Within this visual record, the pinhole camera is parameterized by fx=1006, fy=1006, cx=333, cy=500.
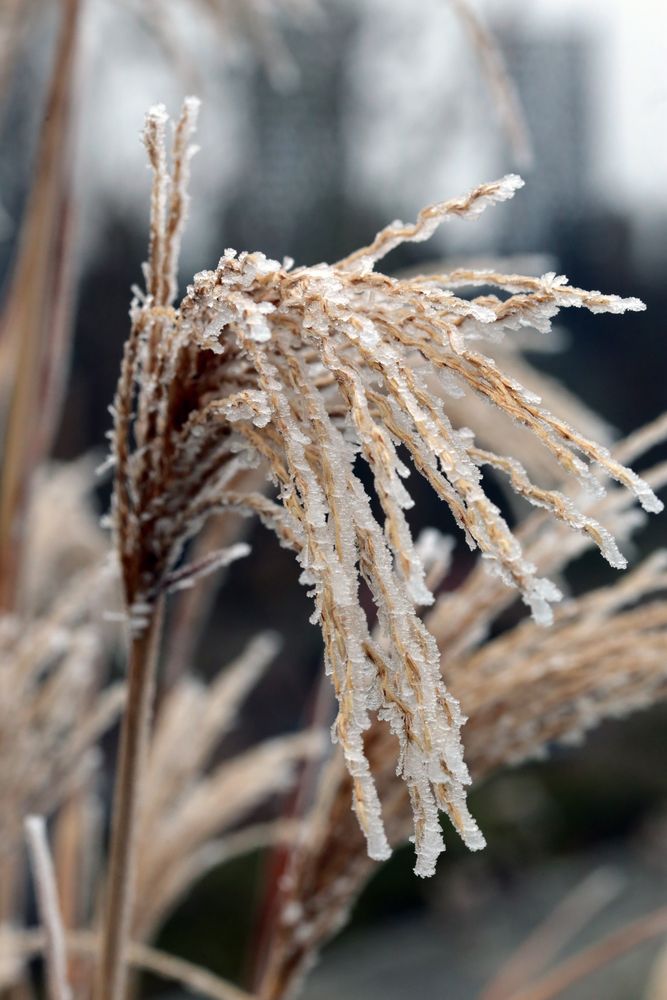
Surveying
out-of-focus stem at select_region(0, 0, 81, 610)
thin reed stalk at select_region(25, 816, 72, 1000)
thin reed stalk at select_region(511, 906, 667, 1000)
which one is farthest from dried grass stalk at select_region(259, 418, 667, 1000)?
out-of-focus stem at select_region(0, 0, 81, 610)

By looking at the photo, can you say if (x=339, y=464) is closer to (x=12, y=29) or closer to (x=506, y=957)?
(x=12, y=29)

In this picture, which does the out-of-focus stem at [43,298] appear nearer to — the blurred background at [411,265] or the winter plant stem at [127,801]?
the winter plant stem at [127,801]

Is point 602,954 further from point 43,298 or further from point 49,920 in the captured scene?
point 43,298

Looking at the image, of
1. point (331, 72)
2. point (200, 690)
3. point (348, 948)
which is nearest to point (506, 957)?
point (348, 948)

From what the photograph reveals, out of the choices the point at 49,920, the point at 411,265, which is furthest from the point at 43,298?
the point at 411,265

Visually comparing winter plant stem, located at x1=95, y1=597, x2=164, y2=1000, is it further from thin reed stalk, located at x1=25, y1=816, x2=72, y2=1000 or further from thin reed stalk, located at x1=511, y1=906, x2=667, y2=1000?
thin reed stalk, located at x1=511, y1=906, x2=667, y2=1000

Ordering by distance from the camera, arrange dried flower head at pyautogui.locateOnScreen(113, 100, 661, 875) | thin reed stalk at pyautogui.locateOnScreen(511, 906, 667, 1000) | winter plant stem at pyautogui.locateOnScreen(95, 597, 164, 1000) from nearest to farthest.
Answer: dried flower head at pyautogui.locateOnScreen(113, 100, 661, 875)
winter plant stem at pyautogui.locateOnScreen(95, 597, 164, 1000)
thin reed stalk at pyautogui.locateOnScreen(511, 906, 667, 1000)
